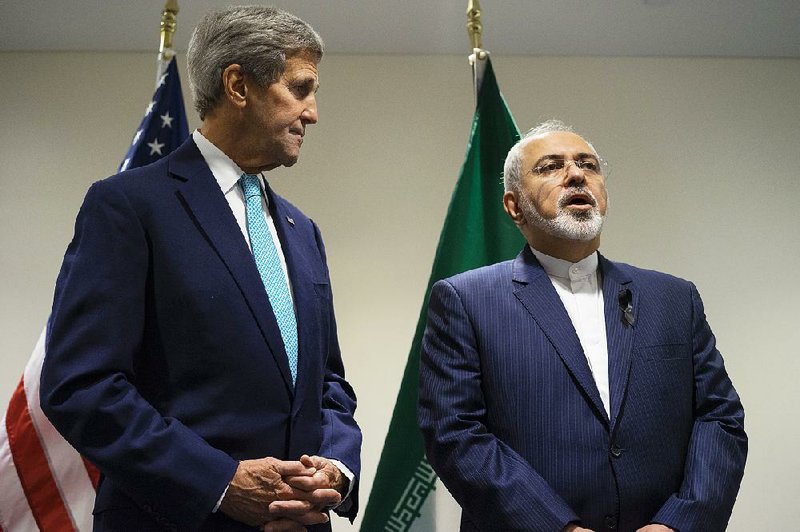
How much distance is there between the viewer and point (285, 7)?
3.75m

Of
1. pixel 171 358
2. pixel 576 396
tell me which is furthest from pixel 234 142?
pixel 576 396

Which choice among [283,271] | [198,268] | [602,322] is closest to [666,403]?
[602,322]

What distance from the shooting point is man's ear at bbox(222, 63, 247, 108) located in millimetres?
1688

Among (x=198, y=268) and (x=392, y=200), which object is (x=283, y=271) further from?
(x=392, y=200)

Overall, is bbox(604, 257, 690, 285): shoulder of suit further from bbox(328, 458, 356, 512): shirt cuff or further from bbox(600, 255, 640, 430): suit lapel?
bbox(328, 458, 356, 512): shirt cuff

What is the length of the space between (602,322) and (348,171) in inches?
85.8

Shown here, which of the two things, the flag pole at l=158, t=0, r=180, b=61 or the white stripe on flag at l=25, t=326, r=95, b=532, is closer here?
the white stripe on flag at l=25, t=326, r=95, b=532

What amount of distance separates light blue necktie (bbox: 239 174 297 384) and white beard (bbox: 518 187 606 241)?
730mm

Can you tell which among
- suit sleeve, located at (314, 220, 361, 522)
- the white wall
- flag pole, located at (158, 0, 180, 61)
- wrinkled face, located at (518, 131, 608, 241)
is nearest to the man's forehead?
wrinkled face, located at (518, 131, 608, 241)

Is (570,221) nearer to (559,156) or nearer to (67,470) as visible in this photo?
(559,156)

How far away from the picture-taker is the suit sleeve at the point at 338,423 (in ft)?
5.30

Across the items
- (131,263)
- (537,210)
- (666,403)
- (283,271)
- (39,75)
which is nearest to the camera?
(131,263)

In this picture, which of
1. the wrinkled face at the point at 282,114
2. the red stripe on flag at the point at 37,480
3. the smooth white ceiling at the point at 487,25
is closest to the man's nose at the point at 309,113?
the wrinkled face at the point at 282,114

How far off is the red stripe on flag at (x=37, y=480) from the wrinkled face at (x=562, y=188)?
1524mm
